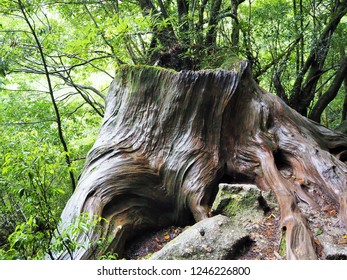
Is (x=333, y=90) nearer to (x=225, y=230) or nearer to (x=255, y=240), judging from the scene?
(x=255, y=240)

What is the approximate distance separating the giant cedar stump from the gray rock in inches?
30.7

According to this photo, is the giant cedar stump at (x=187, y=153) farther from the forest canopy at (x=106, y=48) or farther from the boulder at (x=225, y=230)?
the forest canopy at (x=106, y=48)

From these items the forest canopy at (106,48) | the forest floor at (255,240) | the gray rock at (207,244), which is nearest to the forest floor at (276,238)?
the forest floor at (255,240)

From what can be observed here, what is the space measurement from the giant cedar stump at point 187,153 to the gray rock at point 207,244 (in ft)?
2.55

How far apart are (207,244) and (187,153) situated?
1681mm

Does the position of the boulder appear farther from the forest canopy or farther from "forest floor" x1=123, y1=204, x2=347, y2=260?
the forest canopy

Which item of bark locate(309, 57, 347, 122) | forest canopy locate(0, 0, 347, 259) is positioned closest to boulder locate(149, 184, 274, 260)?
forest canopy locate(0, 0, 347, 259)

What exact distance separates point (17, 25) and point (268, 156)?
7.33 m

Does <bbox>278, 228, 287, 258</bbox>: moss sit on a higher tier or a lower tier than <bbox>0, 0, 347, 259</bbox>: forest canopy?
lower

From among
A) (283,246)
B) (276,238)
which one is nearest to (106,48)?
(276,238)

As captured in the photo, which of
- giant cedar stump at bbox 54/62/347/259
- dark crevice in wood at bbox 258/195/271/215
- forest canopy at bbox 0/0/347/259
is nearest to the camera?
dark crevice in wood at bbox 258/195/271/215

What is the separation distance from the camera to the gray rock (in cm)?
300

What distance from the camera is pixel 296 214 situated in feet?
10.9

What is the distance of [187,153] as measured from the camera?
452 centimetres
